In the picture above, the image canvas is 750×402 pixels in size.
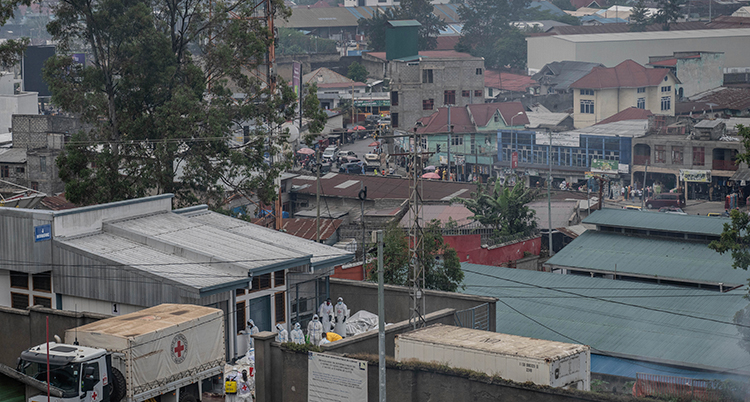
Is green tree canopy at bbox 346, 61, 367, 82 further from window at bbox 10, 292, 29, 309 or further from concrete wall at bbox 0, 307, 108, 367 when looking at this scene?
concrete wall at bbox 0, 307, 108, 367

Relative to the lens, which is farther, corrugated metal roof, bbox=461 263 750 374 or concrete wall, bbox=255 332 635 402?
corrugated metal roof, bbox=461 263 750 374

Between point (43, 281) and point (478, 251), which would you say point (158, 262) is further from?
point (478, 251)

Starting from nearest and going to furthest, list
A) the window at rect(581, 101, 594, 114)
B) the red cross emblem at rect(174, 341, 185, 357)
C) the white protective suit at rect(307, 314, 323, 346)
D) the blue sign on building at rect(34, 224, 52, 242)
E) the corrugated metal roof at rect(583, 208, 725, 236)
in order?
1. the red cross emblem at rect(174, 341, 185, 357)
2. the blue sign on building at rect(34, 224, 52, 242)
3. the white protective suit at rect(307, 314, 323, 346)
4. the corrugated metal roof at rect(583, 208, 725, 236)
5. the window at rect(581, 101, 594, 114)

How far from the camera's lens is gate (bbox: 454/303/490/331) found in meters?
23.2

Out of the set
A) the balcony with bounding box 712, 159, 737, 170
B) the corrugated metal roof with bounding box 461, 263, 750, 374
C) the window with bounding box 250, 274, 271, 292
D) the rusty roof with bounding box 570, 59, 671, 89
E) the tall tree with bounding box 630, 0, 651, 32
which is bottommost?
the corrugated metal roof with bounding box 461, 263, 750, 374

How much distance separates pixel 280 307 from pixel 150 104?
12.1 m

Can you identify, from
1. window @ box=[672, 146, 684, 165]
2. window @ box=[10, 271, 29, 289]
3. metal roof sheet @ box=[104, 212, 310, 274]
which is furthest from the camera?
window @ box=[672, 146, 684, 165]

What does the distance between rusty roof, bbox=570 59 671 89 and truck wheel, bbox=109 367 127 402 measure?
70522 millimetres

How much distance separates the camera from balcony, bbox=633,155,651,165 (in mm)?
62094

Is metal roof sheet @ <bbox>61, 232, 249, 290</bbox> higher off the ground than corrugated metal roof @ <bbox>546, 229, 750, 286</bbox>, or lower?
higher

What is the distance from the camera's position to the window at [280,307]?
23516mm

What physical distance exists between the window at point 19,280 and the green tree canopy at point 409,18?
329 ft

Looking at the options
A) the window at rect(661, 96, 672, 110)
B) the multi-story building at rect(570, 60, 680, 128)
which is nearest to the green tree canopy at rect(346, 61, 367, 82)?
the multi-story building at rect(570, 60, 680, 128)

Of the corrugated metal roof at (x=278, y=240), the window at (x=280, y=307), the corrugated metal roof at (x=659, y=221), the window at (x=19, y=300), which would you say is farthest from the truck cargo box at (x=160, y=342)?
the corrugated metal roof at (x=659, y=221)
